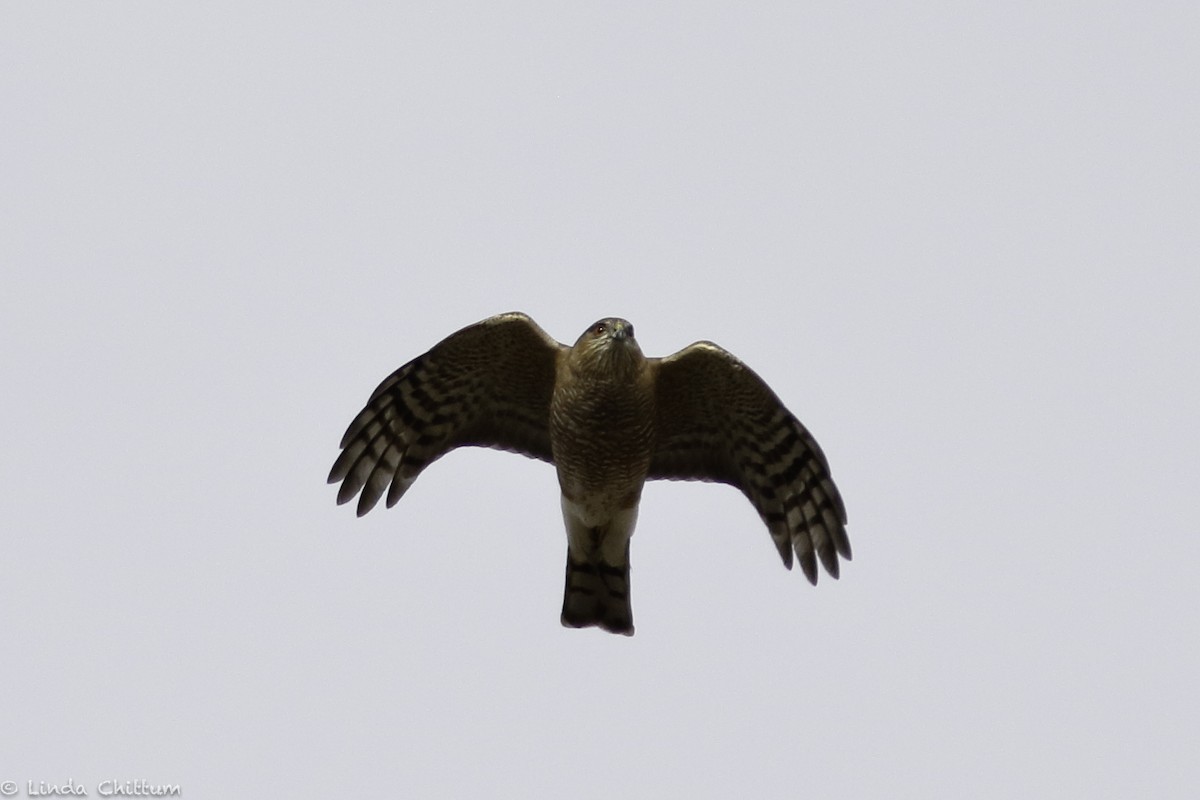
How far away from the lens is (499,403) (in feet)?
45.0

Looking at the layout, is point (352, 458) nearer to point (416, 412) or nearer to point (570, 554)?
point (416, 412)

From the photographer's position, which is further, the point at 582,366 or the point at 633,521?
the point at 633,521

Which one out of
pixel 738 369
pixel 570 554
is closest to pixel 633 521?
pixel 570 554

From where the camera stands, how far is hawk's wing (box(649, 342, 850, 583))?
1315 cm

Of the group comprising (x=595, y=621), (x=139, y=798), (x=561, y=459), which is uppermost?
(x=561, y=459)

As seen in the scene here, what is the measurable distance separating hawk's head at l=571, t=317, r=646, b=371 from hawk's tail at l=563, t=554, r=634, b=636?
2304mm

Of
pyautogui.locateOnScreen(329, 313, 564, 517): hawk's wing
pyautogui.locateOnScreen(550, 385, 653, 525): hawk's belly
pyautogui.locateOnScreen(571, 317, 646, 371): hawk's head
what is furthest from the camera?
pyautogui.locateOnScreen(329, 313, 564, 517): hawk's wing

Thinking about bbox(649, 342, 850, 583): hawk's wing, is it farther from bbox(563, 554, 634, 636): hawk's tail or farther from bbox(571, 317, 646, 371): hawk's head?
bbox(563, 554, 634, 636): hawk's tail

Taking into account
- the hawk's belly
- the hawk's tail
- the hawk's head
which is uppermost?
the hawk's head

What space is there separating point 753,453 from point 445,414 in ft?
7.93

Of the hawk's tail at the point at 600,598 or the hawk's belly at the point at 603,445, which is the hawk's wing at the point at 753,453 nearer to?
the hawk's belly at the point at 603,445

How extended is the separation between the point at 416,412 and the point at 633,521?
6.22 ft

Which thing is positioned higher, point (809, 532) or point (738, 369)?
point (738, 369)

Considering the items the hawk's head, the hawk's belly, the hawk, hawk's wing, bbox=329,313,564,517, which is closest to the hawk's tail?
the hawk
